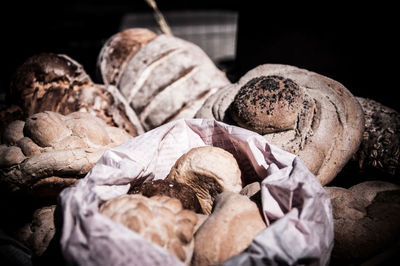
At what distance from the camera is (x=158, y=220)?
3.09ft

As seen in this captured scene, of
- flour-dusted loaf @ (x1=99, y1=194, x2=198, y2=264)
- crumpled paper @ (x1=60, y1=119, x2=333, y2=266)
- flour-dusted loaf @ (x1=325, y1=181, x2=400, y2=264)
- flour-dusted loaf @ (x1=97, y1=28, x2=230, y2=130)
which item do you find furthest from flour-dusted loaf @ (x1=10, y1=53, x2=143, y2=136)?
flour-dusted loaf @ (x1=325, y1=181, x2=400, y2=264)

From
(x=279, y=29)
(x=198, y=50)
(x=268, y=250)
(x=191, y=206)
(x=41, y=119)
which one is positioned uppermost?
(x=279, y=29)

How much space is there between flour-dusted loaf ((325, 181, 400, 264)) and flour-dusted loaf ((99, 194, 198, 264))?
679 millimetres

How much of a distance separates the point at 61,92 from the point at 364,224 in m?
2.10

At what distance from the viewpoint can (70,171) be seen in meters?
1.33

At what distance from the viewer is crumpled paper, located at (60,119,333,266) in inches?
33.9

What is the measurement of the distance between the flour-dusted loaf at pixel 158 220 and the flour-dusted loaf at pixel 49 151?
16.4 inches

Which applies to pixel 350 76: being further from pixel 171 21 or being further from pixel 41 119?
pixel 171 21

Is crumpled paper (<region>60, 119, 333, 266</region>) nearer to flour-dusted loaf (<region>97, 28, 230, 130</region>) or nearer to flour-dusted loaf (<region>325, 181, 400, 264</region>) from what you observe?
flour-dusted loaf (<region>325, 181, 400, 264</region>)

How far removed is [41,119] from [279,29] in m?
2.21

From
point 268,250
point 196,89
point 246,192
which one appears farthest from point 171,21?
point 268,250

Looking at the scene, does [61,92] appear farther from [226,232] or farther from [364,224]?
[364,224]

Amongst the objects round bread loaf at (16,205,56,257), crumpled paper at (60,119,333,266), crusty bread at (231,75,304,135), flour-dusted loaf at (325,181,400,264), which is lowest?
round bread loaf at (16,205,56,257)

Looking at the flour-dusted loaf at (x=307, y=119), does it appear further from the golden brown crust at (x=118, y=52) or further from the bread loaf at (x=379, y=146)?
the golden brown crust at (x=118, y=52)
